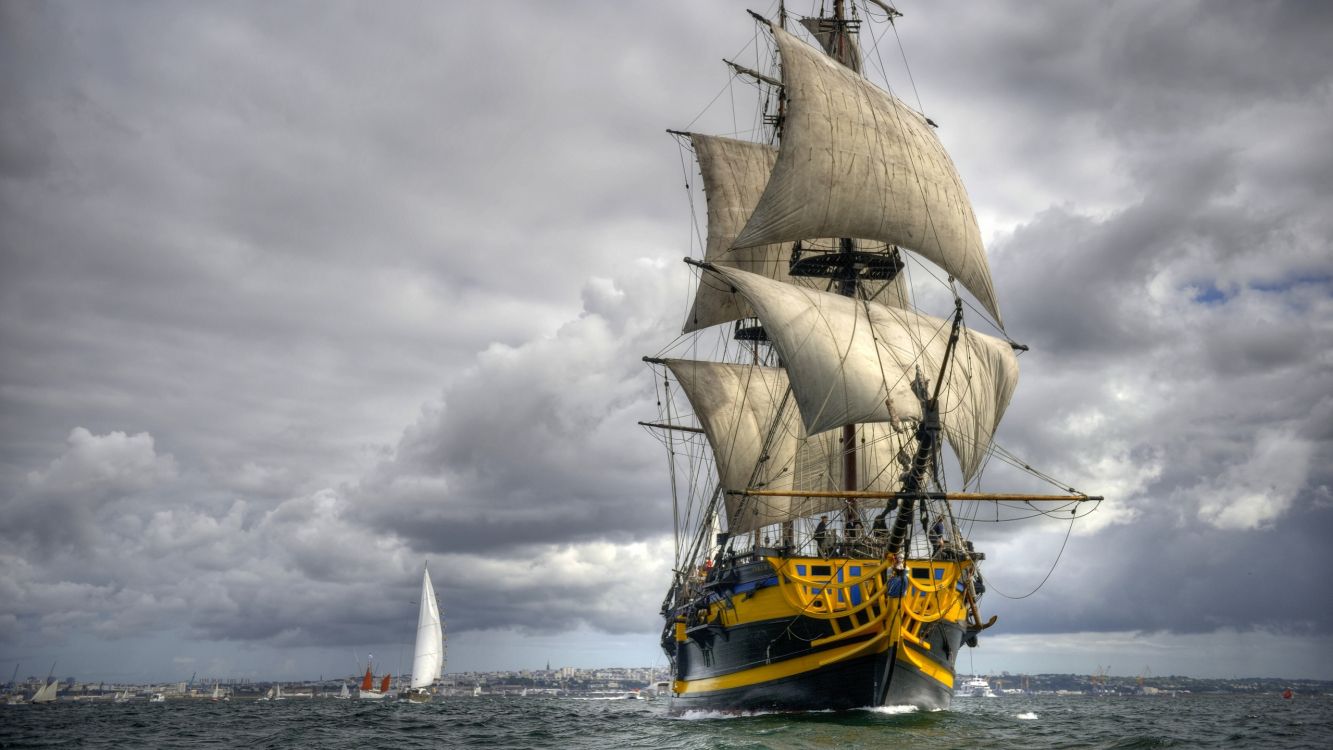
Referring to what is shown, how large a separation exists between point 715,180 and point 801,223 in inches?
729

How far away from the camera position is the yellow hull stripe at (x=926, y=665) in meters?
35.2

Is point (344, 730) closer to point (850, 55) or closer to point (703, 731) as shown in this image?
point (703, 731)

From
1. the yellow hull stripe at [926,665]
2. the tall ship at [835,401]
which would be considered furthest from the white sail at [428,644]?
the yellow hull stripe at [926,665]

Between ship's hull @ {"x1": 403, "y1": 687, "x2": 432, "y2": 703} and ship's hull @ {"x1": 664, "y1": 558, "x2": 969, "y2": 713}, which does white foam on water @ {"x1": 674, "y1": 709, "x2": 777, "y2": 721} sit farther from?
ship's hull @ {"x1": 403, "y1": 687, "x2": 432, "y2": 703}

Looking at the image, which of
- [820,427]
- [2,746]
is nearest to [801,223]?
[820,427]

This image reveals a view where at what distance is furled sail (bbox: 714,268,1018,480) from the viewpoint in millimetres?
41344

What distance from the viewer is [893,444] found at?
57219 millimetres

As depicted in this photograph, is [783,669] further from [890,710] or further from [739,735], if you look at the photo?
[739,735]

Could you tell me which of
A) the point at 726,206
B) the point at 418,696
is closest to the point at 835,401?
the point at 726,206

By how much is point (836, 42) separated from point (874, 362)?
30.2m

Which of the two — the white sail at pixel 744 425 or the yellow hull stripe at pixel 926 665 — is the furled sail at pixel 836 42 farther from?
the yellow hull stripe at pixel 926 665

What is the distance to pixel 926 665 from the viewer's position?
3662 centimetres

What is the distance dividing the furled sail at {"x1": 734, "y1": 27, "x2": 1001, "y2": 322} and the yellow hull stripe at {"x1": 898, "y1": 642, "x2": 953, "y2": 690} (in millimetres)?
18135

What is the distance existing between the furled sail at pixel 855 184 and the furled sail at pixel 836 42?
1528 centimetres
